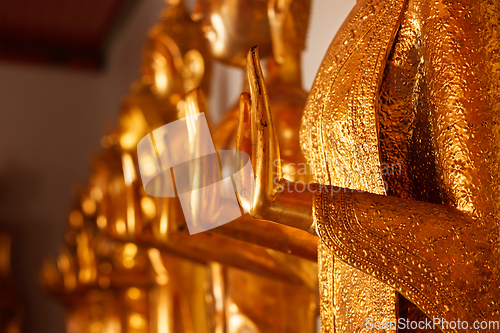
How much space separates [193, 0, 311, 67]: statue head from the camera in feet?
2.81

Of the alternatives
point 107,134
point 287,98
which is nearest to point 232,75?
point 107,134

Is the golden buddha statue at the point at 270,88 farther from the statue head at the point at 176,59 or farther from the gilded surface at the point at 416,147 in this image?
the statue head at the point at 176,59

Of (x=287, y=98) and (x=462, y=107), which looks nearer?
(x=462, y=107)

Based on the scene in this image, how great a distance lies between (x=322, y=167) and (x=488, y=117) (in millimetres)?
156

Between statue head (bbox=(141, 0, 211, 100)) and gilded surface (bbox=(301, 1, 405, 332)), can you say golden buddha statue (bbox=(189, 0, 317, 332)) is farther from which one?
statue head (bbox=(141, 0, 211, 100))

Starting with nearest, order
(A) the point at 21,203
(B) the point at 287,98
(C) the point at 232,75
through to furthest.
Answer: (B) the point at 287,98 < (C) the point at 232,75 < (A) the point at 21,203

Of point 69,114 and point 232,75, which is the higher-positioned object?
point 232,75

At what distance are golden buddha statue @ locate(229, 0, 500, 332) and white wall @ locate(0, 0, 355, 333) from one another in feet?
6.94

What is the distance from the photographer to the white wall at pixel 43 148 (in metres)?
2.77

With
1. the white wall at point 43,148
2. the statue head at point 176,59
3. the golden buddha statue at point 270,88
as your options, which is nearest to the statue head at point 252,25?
the golden buddha statue at point 270,88

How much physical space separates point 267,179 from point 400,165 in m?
0.14

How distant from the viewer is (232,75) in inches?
53.1

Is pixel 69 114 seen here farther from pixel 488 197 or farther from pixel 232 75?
pixel 488 197

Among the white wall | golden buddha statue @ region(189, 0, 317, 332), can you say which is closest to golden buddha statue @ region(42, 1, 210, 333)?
golden buddha statue @ region(189, 0, 317, 332)
